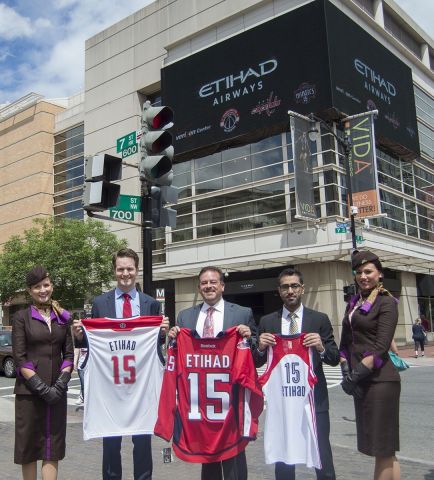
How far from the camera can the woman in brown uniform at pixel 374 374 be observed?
4336 mm

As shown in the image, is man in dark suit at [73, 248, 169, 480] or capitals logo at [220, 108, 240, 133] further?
capitals logo at [220, 108, 240, 133]

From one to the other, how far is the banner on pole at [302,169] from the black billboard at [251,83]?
1476 mm

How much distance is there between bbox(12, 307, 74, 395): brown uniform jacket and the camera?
15.5 ft

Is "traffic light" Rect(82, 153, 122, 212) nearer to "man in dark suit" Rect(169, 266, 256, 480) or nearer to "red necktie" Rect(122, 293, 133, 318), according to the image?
"red necktie" Rect(122, 293, 133, 318)

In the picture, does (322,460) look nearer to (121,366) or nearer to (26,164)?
(121,366)

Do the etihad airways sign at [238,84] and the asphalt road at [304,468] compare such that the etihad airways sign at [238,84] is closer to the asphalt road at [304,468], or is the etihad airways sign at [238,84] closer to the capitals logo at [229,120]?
the capitals logo at [229,120]

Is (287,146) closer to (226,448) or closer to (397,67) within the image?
(397,67)

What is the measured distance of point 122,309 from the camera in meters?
5.17

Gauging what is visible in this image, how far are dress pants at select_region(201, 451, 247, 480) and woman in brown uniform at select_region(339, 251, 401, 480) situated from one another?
3.25ft

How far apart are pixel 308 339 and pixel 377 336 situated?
22.1 inches

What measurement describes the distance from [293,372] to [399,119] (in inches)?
1288

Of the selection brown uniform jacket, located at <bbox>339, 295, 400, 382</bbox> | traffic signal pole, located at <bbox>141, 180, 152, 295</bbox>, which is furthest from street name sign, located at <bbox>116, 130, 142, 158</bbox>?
brown uniform jacket, located at <bbox>339, 295, 400, 382</bbox>

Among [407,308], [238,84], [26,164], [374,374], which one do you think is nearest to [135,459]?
[374,374]

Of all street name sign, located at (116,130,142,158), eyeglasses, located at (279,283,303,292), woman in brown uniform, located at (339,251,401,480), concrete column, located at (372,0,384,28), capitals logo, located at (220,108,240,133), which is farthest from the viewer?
concrete column, located at (372,0,384,28)
